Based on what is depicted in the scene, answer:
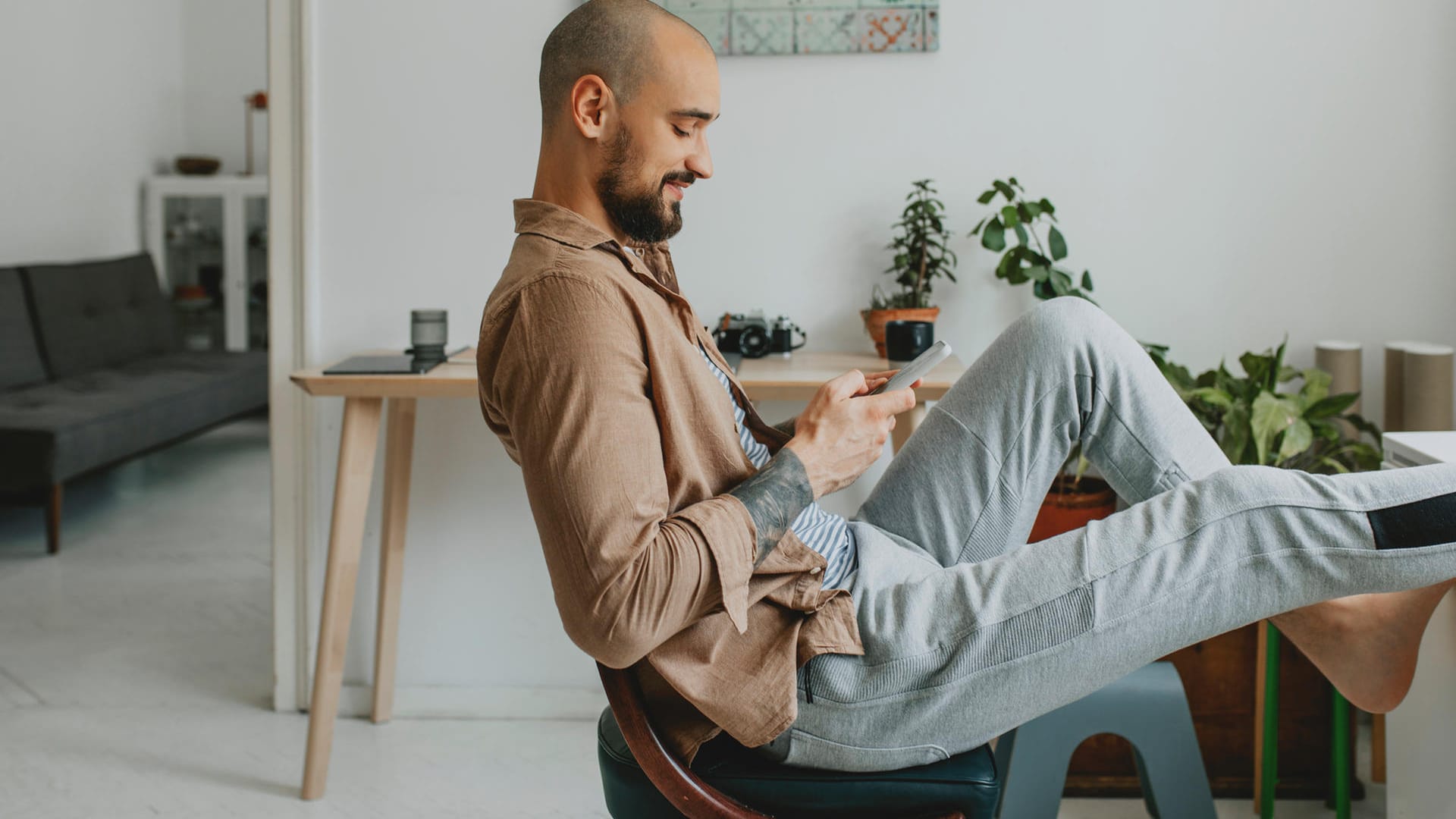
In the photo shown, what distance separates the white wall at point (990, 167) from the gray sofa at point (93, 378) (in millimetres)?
1712

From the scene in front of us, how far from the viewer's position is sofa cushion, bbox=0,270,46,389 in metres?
4.13

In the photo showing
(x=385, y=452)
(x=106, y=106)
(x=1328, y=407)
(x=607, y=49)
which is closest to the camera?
(x=607, y=49)

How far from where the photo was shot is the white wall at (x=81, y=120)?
16.5 feet

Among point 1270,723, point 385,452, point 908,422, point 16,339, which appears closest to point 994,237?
point 908,422

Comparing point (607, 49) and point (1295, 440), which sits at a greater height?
point (607, 49)

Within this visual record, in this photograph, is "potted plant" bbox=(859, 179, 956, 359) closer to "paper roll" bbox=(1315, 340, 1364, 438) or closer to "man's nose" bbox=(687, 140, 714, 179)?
"paper roll" bbox=(1315, 340, 1364, 438)

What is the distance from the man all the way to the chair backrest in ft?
0.14

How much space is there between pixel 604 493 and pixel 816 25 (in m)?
1.52

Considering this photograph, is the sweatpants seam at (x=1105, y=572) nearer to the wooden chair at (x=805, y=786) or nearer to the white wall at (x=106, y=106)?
the wooden chair at (x=805, y=786)

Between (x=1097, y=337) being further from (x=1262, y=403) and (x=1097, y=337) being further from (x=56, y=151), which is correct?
(x=56, y=151)

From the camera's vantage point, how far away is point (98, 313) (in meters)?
4.73

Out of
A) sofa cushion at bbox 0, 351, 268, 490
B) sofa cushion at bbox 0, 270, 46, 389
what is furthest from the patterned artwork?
sofa cushion at bbox 0, 270, 46, 389

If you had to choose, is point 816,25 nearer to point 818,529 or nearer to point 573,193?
point 573,193

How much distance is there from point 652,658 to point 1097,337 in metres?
0.63
